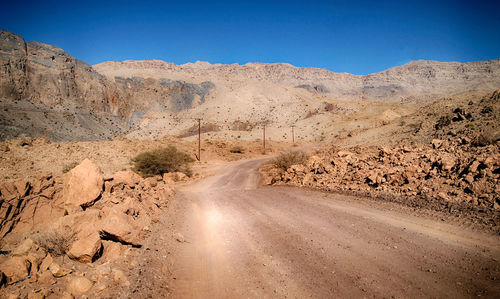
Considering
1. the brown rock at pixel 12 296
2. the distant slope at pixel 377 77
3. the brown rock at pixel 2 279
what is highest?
the distant slope at pixel 377 77

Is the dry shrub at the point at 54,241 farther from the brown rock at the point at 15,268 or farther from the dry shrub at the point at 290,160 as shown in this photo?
the dry shrub at the point at 290,160

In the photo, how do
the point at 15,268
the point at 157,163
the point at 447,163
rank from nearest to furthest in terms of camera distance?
the point at 15,268 < the point at 447,163 < the point at 157,163

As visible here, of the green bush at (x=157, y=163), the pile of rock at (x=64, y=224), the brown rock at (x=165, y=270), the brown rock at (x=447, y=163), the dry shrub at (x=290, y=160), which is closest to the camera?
the pile of rock at (x=64, y=224)

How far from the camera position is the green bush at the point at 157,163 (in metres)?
20.7

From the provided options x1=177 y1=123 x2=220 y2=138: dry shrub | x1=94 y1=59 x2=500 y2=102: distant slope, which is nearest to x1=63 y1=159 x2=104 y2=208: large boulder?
x1=177 y1=123 x2=220 y2=138: dry shrub

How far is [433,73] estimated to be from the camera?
144 metres

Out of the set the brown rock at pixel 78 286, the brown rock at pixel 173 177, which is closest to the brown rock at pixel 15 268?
the brown rock at pixel 78 286

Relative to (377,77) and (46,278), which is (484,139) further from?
(377,77)

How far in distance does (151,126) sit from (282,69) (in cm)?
15124

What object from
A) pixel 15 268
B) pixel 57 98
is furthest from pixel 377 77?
pixel 15 268

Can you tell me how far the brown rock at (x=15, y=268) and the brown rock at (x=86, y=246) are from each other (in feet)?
1.94

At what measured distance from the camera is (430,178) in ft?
29.7

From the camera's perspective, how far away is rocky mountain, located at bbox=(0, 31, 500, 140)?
137ft

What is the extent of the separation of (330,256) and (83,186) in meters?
6.33
